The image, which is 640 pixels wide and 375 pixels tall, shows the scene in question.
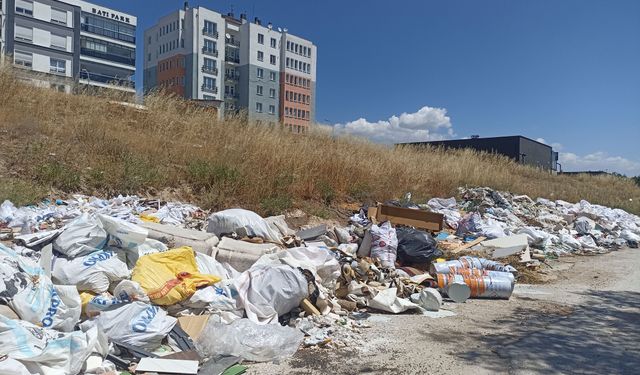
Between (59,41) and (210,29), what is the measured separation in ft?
63.3

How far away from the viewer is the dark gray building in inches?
1029

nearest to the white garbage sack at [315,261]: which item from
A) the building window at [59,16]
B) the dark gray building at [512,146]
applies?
the dark gray building at [512,146]

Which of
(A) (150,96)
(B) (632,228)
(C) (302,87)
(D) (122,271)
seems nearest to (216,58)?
(C) (302,87)

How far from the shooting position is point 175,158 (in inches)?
315

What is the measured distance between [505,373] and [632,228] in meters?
11.8

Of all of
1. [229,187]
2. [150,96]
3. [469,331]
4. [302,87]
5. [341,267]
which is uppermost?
[302,87]

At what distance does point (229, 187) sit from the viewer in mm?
7328

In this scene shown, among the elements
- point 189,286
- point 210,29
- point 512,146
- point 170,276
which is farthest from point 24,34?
point 189,286

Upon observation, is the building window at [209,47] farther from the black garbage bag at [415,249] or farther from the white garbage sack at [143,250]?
the white garbage sack at [143,250]

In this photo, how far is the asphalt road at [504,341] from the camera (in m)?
3.08

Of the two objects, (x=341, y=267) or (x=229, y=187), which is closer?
(x=341, y=267)

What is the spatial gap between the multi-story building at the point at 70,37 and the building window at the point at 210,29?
11810mm

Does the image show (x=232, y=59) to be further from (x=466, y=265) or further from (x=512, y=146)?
(x=466, y=265)

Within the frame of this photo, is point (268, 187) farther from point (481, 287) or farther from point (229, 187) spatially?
point (481, 287)
